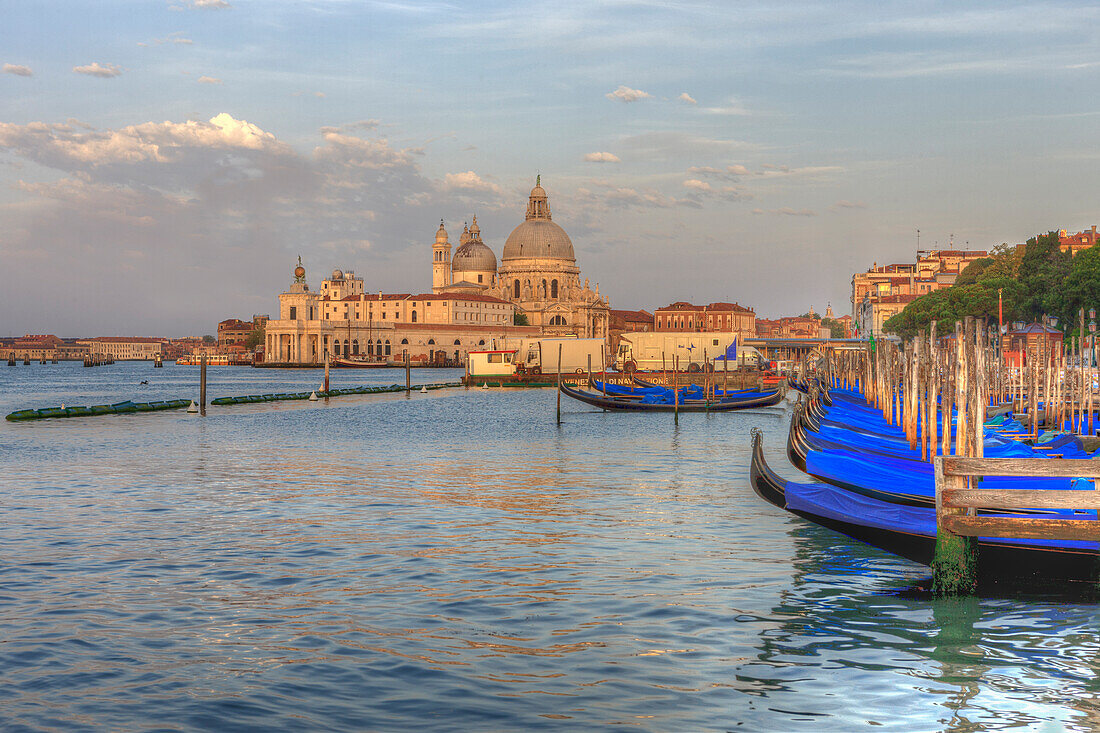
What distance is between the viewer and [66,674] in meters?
7.49

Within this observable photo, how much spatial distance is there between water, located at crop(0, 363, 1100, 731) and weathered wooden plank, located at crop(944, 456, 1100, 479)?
1.12 metres

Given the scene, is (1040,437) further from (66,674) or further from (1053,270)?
(1053,270)

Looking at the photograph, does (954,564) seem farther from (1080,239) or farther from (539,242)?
(539,242)

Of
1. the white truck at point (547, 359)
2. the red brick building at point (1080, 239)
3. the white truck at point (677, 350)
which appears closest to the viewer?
the white truck at point (677, 350)

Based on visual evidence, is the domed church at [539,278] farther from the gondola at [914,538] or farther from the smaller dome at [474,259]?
the gondola at [914,538]

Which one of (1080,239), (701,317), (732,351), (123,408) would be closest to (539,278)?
(701,317)

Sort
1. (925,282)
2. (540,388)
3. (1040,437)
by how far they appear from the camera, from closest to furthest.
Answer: (1040,437), (540,388), (925,282)

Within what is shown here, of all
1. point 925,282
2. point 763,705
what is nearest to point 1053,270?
point 763,705

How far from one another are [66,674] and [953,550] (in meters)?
6.75

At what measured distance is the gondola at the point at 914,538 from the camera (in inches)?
363

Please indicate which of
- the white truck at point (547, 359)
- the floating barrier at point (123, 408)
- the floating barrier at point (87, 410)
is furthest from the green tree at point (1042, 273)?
the floating barrier at point (87, 410)

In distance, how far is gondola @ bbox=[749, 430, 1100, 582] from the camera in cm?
922

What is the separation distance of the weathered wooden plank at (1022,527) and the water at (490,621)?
2.11 feet

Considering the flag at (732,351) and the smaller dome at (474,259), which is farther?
the smaller dome at (474,259)
